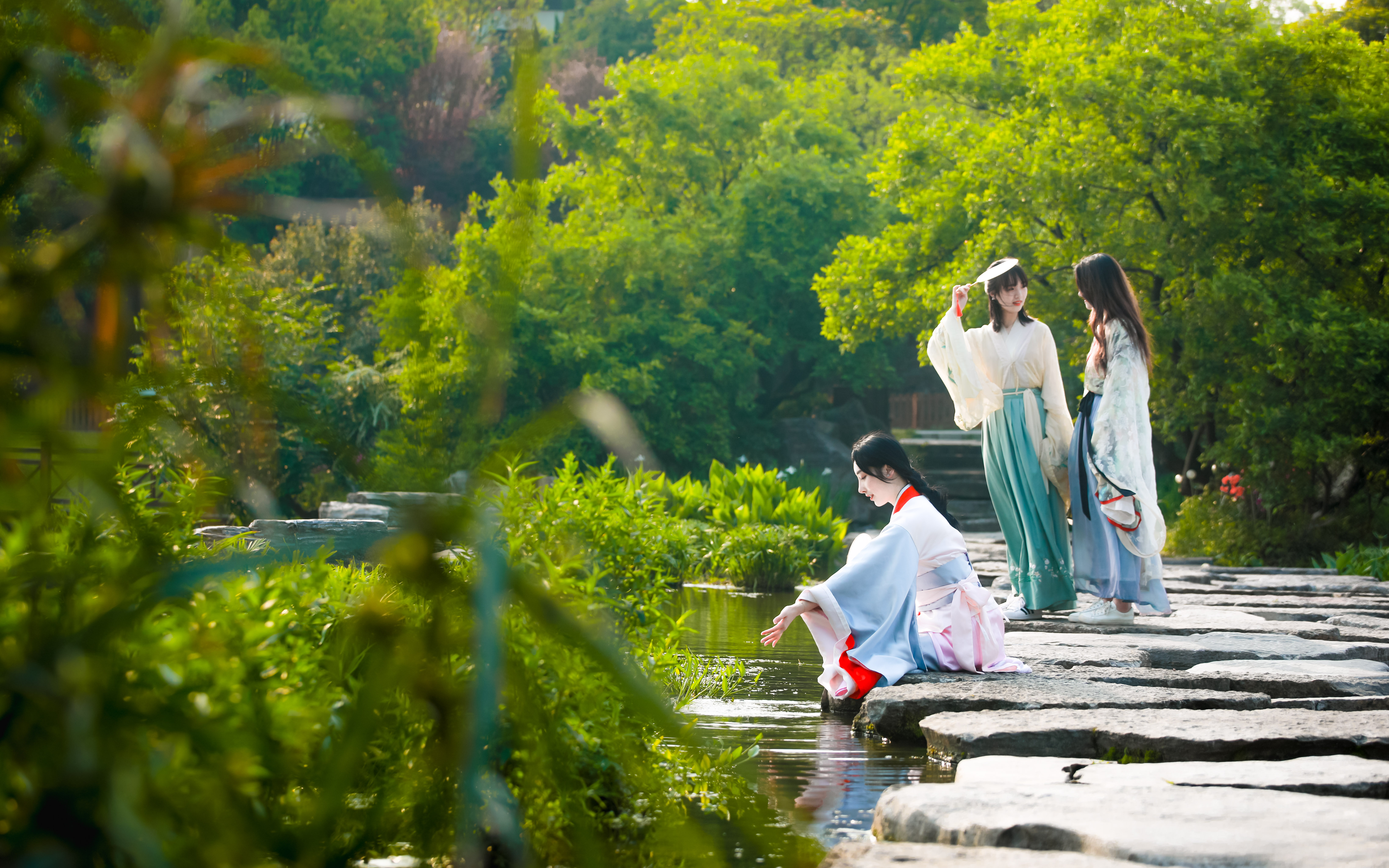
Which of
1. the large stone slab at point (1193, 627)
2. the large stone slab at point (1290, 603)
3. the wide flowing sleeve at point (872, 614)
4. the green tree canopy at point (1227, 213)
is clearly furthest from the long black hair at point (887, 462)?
the green tree canopy at point (1227, 213)

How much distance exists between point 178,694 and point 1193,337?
37.5ft

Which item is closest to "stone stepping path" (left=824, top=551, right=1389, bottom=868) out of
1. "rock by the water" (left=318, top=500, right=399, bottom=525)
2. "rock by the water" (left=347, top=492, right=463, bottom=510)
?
"rock by the water" (left=347, top=492, right=463, bottom=510)

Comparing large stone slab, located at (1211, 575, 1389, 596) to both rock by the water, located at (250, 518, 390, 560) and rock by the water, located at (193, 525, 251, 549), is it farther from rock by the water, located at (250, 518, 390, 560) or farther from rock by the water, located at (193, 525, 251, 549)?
rock by the water, located at (250, 518, 390, 560)

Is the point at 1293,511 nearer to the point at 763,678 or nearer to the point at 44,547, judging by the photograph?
the point at 763,678

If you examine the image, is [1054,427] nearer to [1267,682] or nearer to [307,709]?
[1267,682]

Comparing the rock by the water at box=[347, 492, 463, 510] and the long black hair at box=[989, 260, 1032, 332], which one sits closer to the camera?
the rock by the water at box=[347, 492, 463, 510]

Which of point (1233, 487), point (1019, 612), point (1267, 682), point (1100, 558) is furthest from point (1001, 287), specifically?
point (1233, 487)

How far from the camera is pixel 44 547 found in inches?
36.9

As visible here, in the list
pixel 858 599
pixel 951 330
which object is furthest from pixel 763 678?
pixel 951 330

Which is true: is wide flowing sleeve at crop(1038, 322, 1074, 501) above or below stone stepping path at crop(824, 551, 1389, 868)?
above

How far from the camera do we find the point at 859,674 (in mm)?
4012

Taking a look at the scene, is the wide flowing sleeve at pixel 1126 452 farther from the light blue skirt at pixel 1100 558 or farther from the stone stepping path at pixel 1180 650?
the stone stepping path at pixel 1180 650

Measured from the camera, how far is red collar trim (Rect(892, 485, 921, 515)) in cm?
447

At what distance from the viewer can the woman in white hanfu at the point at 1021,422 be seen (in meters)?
6.30
